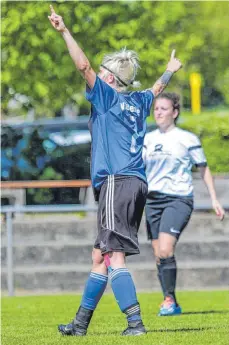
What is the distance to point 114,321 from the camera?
9.97 meters

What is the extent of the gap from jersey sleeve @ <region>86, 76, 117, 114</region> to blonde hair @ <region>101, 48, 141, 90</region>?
0.22m

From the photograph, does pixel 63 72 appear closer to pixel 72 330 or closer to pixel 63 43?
pixel 63 43

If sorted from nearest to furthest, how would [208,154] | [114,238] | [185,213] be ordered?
[114,238] → [185,213] → [208,154]

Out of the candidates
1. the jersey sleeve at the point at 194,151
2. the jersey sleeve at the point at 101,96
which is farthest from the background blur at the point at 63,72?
the jersey sleeve at the point at 101,96

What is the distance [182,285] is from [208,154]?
3.13 m

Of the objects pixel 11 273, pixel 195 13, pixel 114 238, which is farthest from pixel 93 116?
pixel 195 13

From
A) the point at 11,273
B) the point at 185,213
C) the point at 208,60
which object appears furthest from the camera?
the point at 208,60

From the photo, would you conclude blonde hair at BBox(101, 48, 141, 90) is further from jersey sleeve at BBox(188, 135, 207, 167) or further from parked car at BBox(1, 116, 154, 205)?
parked car at BBox(1, 116, 154, 205)

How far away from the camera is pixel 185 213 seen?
438 inches

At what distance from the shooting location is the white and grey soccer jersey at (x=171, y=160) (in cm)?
1116

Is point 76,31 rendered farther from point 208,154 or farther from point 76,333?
point 76,333

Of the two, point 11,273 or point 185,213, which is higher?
point 185,213

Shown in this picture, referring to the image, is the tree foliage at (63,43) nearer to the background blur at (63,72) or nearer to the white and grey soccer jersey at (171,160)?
the background blur at (63,72)

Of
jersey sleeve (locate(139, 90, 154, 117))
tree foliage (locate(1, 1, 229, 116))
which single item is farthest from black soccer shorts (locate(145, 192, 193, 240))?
tree foliage (locate(1, 1, 229, 116))
